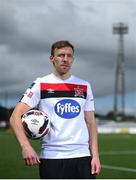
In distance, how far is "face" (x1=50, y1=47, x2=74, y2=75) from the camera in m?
4.18

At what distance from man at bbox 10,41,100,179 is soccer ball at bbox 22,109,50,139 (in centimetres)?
5

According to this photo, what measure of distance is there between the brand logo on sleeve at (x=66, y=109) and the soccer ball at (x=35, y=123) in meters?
0.11

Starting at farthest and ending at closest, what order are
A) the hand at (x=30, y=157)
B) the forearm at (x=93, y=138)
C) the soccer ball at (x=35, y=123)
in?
the forearm at (x=93, y=138) < the soccer ball at (x=35, y=123) < the hand at (x=30, y=157)

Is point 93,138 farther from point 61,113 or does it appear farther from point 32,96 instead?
point 32,96

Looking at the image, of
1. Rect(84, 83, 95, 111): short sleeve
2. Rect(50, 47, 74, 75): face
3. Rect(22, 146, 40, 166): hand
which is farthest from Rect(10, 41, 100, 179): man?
Rect(22, 146, 40, 166): hand

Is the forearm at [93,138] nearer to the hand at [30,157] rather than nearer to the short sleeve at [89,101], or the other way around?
the short sleeve at [89,101]

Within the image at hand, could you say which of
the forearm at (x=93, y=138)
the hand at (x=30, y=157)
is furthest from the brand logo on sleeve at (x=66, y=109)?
the hand at (x=30, y=157)

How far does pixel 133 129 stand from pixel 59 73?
42.6 m

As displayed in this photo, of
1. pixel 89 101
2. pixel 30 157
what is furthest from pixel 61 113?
pixel 30 157

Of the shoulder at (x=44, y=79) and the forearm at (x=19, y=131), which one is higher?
the shoulder at (x=44, y=79)

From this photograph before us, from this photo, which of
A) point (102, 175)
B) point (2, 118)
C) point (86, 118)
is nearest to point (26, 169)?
point (102, 175)

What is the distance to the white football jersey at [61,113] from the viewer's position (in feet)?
13.7

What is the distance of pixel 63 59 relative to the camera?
4176 millimetres

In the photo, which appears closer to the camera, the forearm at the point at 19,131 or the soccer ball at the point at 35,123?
the forearm at the point at 19,131
